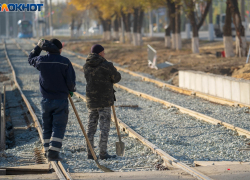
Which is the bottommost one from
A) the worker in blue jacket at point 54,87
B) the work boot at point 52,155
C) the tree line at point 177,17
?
the work boot at point 52,155

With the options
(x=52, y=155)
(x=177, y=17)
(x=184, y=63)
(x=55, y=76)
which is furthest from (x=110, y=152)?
(x=177, y=17)

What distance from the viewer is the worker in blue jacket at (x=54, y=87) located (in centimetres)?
636

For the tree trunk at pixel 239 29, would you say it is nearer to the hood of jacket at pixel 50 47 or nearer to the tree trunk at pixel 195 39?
the tree trunk at pixel 195 39

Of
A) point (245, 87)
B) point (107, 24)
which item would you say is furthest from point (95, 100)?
point (107, 24)

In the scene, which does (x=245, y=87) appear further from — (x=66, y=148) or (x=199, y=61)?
(x=199, y=61)

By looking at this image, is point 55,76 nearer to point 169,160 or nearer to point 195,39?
point 169,160

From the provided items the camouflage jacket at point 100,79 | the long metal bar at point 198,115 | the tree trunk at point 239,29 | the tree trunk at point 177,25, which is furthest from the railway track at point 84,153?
the tree trunk at point 177,25

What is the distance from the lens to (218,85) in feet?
45.2

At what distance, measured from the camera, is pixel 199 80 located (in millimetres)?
15133

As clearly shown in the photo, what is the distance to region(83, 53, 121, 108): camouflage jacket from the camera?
676 cm

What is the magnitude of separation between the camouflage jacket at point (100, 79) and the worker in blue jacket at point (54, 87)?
447 mm

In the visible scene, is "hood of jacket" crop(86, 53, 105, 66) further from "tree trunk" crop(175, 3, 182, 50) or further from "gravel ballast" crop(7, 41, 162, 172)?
"tree trunk" crop(175, 3, 182, 50)

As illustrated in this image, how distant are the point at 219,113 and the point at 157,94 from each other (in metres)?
4.24

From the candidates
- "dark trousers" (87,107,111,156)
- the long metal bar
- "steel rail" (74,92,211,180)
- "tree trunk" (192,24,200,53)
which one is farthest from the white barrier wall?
"tree trunk" (192,24,200,53)
